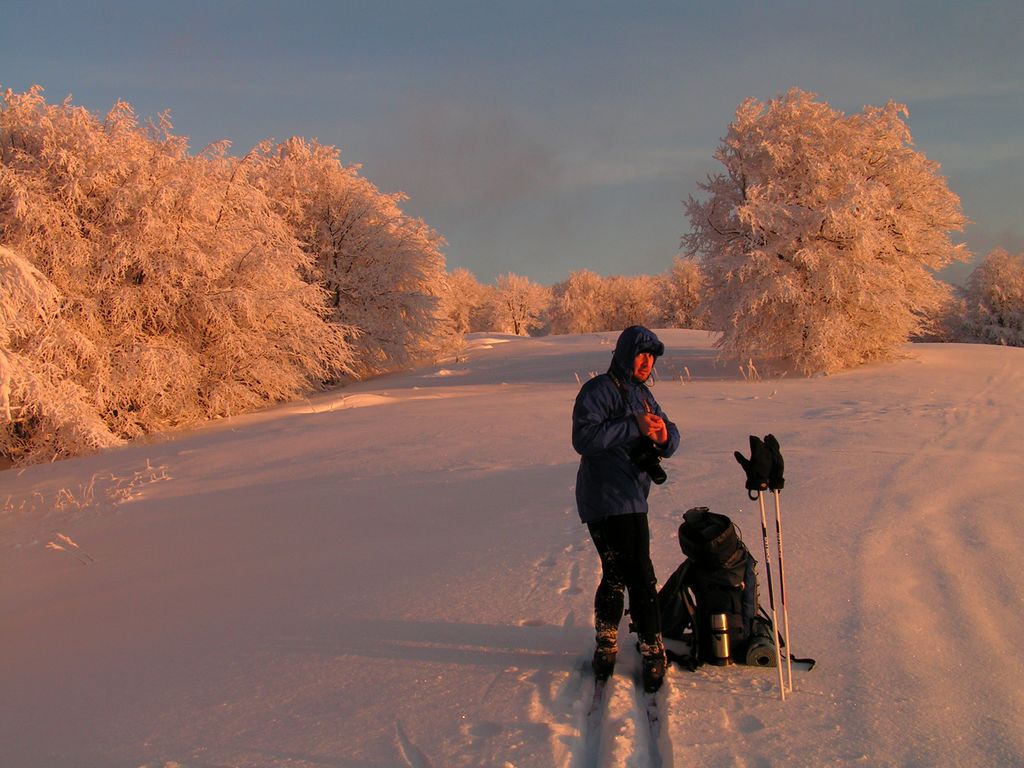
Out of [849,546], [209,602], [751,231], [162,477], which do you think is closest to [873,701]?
[849,546]

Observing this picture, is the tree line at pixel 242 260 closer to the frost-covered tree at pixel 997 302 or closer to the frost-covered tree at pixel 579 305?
the frost-covered tree at pixel 997 302

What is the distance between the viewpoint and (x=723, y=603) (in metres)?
3.58

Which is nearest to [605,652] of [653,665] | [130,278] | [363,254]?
[653,665]

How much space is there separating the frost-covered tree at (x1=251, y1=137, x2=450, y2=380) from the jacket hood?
22362mm

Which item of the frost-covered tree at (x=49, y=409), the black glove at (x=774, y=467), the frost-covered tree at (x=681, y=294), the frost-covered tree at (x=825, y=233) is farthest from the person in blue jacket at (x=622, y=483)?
the frost-covered tree at (x=681, y=294)

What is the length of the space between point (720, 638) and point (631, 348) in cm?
160

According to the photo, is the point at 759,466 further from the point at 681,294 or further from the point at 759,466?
the point at 681,294

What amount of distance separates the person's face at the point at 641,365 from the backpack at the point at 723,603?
35.7 inches

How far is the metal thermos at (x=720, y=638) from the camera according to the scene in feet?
11.7

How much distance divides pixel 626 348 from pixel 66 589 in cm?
496

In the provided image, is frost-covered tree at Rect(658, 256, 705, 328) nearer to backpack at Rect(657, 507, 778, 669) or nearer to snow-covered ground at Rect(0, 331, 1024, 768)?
snow-covered ground at Rect(0, 331, 1024, 768)

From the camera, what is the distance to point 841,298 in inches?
664

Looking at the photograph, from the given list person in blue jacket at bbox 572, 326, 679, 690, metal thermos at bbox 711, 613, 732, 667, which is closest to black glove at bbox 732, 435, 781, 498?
person in blue jacket at bbox 572, 326, 679, 690

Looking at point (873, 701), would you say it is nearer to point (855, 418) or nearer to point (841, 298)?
point (855, 418)
